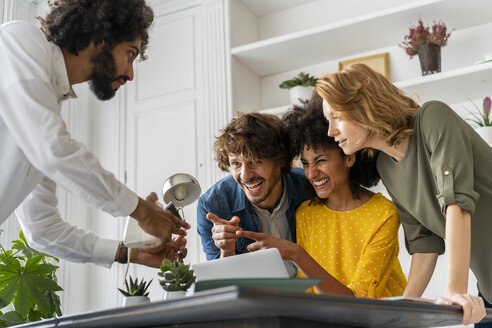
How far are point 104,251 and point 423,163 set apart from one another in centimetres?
95

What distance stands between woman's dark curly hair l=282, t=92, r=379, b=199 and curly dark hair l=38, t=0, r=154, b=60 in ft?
2.33

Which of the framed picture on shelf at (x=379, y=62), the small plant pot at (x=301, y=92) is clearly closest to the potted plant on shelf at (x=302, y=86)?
the small plant pot at (x=301, y=92)

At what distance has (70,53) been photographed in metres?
1.53

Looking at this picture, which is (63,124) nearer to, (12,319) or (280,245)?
(280,245)

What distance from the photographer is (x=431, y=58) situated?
2.96 m

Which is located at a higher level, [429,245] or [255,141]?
[255,141]

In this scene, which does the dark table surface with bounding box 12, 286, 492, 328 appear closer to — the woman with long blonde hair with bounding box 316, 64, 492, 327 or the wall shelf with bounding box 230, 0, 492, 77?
the woman with long blonde hair with bounding box 316, 64, 492, 327

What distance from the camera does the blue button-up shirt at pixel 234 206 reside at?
2141 mm

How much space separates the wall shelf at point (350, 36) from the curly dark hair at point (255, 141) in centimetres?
116

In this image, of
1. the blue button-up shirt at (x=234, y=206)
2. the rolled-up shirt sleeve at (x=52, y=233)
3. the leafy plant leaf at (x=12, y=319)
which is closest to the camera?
the rolled-up shirt sleeve at (x=52, y=233)

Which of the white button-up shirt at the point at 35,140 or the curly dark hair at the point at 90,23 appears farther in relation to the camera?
the curly dark hair at the point at 90,23

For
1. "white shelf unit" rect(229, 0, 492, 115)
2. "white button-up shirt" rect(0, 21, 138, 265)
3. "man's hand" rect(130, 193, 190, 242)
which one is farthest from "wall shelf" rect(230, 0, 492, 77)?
"man's hand" rect(130, 193, 190, 242)

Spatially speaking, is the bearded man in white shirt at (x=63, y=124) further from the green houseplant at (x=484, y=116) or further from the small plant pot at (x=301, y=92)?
the green houseplant at (x=484, y=116)

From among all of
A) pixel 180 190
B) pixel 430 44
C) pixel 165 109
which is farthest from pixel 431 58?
pixel 180 190
